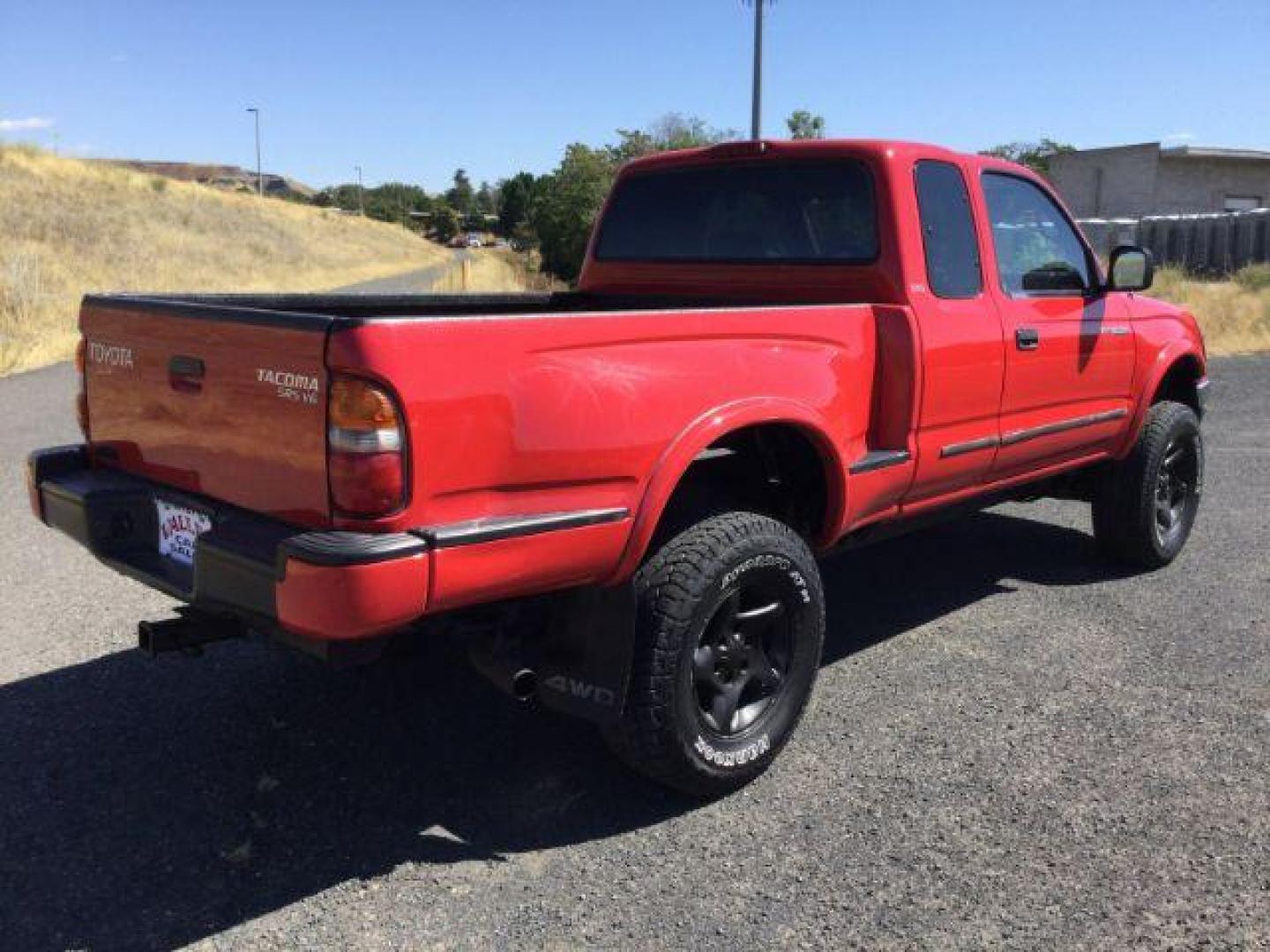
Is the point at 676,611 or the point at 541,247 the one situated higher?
the point at 541,247

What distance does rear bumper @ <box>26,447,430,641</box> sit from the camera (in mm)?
2428

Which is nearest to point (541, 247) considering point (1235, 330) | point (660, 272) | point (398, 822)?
point (1235, 330)

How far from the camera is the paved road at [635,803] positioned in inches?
106

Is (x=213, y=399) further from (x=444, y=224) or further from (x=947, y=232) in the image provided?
(x=444, y=224)

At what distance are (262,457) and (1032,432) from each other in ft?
10.6

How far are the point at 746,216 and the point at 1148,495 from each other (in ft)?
8.50

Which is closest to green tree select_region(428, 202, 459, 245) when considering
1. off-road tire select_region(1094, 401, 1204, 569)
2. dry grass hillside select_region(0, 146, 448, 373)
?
dry grass hillside select_region(0, 146, 448, 373)

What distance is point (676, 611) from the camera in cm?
303

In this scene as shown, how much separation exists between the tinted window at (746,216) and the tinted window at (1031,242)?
72cm

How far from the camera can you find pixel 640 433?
2904 millimetres

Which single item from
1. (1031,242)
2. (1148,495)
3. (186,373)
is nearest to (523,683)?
(186,373)

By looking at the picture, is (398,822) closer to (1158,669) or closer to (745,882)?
(745,882)

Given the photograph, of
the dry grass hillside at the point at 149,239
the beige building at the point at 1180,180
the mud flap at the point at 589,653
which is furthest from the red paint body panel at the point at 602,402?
the beige building at the point at 1180,180

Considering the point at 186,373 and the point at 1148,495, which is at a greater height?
the point at 186,373
